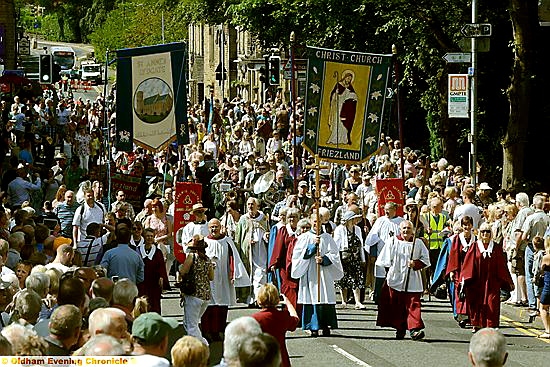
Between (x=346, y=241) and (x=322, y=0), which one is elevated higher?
(x=322, y=0)

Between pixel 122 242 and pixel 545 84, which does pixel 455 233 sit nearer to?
pixel 122 242

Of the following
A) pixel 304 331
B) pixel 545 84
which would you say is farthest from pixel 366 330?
pixel 545 84

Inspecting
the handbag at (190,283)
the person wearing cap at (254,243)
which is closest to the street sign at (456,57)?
the person wearing cap at (254,243)

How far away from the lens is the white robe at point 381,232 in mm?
21797

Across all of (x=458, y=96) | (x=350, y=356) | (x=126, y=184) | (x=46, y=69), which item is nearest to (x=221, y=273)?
(x=350, y=356)

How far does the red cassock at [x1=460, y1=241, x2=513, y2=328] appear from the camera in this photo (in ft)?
63.2

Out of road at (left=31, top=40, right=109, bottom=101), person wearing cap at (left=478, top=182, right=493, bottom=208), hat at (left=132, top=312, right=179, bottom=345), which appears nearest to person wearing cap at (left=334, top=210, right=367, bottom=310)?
→ person wearing cap at (left=478, top=182, right=493, bottom=208)

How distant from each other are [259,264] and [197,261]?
5.03 m

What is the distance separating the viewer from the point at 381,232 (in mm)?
22000

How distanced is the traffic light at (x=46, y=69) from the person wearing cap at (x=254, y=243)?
17034 millimetres

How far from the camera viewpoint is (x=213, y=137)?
3838cm

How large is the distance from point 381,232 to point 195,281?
5.37 meters

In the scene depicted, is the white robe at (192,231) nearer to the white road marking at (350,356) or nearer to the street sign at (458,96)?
the white road marking at (350,356)

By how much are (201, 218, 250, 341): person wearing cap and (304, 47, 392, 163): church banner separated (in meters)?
2.77
